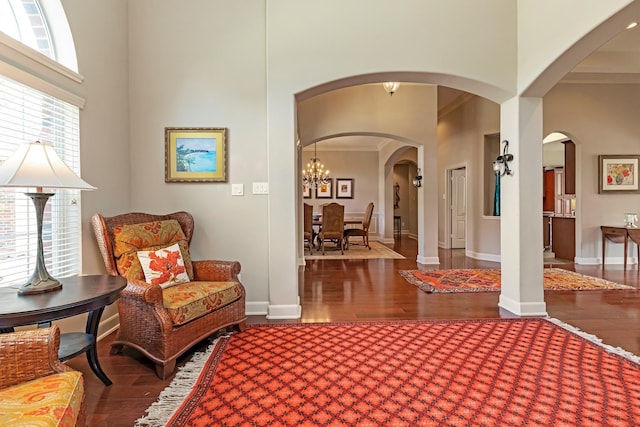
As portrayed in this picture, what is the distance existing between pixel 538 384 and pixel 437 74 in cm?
265

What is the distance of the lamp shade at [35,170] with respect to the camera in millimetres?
1549

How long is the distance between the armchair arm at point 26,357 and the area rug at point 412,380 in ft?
2.05

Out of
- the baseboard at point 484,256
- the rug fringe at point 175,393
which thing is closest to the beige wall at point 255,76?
the rug fringe at point 175,393

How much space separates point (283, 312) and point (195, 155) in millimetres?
1771

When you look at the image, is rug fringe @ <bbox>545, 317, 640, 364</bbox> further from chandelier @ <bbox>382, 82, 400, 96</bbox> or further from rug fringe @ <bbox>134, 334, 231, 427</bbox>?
chandelier @ <bbox>382, 82, 400, 96</bbox>

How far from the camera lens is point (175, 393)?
184 cm

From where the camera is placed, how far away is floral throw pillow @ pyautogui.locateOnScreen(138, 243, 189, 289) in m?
2.44

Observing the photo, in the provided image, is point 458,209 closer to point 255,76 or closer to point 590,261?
point 590,261

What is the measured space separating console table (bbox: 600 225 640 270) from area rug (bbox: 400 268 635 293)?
3.79ft

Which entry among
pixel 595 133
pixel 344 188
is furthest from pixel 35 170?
pixel 344 188

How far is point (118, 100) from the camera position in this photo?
299cm

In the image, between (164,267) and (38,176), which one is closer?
(38,176)

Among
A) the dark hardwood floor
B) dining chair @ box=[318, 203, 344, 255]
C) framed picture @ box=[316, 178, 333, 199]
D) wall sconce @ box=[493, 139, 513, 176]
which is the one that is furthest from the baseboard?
framed picture @ box=[316, 178, 333, 199]

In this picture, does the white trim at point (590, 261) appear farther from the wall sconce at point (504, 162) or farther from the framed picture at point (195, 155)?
the framed picture at point (195, 155)
